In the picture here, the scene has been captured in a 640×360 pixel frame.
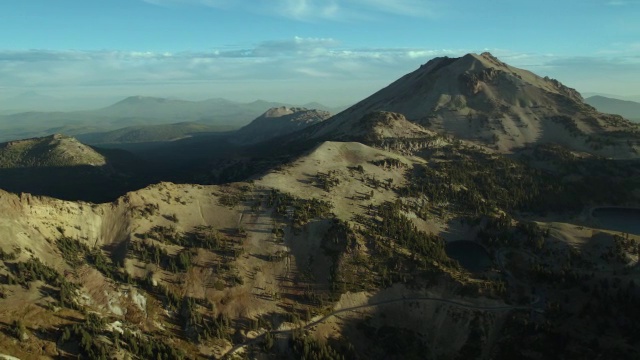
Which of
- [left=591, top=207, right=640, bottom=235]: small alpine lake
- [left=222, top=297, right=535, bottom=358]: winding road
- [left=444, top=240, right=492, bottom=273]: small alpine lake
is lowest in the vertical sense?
[left=222, top=297, right=535, bottom=358]: winding road

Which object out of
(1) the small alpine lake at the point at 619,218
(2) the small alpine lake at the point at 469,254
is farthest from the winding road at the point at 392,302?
(1) the small alpine lake at the point at 619,218

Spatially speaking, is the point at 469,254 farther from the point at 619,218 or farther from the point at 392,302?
the point at 619,218

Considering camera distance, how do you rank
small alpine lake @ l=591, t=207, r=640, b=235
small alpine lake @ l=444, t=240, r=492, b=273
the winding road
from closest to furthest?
the winding road < small alpine lake @ l=444, t=240, r=492, b=273 < small alpine lake @ l=591, t=207, r=640, b=235

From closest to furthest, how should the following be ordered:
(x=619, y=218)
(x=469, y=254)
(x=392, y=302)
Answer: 1. (x=392, y=302)
2. (x=469, y=254)
3. (x=619, y=218)

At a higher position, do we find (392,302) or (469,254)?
(469,254)

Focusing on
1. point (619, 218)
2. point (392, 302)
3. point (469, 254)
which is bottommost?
point (392, 302)

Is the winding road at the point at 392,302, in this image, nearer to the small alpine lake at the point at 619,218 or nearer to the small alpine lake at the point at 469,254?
the small alpine lake at the point at 469,254

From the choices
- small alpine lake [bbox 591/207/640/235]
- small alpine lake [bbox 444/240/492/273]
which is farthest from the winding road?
small alpine lake [bbox 591/207/640/235]

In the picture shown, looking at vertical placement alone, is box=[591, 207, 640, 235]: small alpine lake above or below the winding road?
above

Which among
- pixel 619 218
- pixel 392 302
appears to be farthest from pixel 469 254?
pixel 619 218

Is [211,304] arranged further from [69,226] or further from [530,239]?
[530,239]

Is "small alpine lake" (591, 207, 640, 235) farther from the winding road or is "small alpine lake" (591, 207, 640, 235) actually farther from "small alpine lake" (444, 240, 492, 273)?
the winding road
